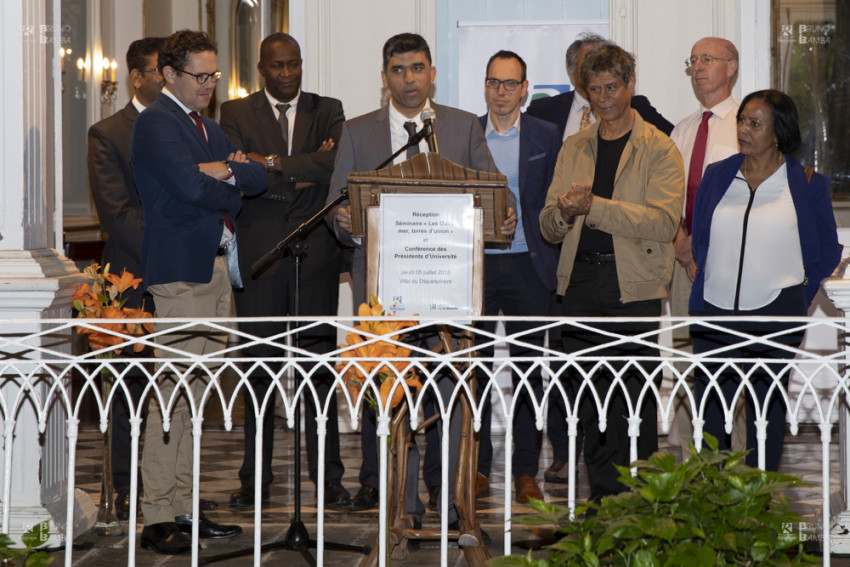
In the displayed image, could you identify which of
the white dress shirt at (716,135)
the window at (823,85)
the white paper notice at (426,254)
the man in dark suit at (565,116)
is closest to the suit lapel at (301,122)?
the man in dark suit at (565,116)

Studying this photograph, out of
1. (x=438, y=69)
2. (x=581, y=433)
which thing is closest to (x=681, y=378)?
(x=581, y=433)

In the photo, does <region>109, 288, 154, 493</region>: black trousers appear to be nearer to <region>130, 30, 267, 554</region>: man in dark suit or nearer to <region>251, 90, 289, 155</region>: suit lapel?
<region>130, 30, 267, 554</region>: man in dark suit

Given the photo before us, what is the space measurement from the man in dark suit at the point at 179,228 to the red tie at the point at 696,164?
2.02 meters

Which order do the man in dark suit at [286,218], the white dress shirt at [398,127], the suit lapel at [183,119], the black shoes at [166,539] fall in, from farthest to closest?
the man in dark suit at [286,218]
the white dress shirt at [398,127]
the suit lapel at [183,119]
the black shoes at [166,539]

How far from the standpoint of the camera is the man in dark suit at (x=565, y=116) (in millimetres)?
5219

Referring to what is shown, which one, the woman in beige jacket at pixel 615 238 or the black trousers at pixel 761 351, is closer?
the black trousers at pixel 761 351

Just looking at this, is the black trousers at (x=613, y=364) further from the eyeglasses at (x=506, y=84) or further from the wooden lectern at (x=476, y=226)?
the eyeglasses at (x=506, y=84)

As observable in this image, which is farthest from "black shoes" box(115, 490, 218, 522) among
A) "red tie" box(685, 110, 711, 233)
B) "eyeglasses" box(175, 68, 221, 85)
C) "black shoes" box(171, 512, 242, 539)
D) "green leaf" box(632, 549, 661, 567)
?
"green leaf" box(632, 549, 661, 567)

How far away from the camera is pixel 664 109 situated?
6180mm

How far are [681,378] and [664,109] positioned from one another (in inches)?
145

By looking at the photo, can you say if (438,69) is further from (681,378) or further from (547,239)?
(681,378)

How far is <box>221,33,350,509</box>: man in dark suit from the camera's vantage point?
15.6 ft

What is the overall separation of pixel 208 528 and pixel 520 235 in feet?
5.76

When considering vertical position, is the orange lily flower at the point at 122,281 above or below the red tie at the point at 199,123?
below
